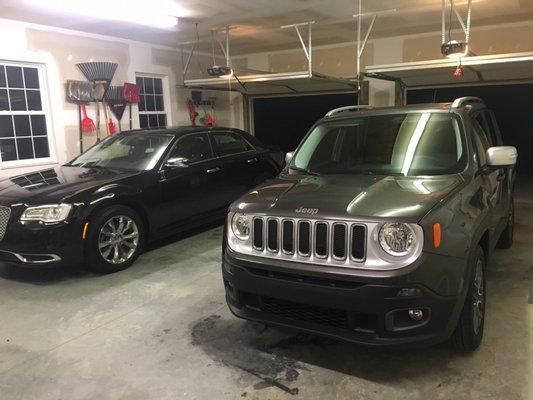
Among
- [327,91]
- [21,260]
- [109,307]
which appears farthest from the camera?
[327,91]

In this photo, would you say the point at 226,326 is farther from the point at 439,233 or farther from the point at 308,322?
the point at 439,233

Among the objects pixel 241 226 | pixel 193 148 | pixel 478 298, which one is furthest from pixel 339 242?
pixel 193 148

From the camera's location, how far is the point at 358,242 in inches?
99.4

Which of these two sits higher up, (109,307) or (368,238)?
(368,238)

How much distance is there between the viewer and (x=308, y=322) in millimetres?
2701

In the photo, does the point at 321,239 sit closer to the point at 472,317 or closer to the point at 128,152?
the point at 472,317

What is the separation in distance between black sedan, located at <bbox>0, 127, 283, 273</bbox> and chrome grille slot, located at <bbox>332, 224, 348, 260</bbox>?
2883mm

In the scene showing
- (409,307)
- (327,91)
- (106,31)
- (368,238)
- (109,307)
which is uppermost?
(106,31)

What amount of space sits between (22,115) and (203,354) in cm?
659

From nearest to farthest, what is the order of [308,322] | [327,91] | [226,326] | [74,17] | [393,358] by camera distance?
[308,322], [393,358], [226,326], [74,17], [327,91]

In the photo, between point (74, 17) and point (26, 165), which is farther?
point (26, 165)

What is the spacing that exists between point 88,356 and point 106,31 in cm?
698

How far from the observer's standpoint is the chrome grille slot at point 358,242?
2510 mm

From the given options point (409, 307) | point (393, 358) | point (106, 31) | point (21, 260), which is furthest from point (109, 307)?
point (106, 31)
